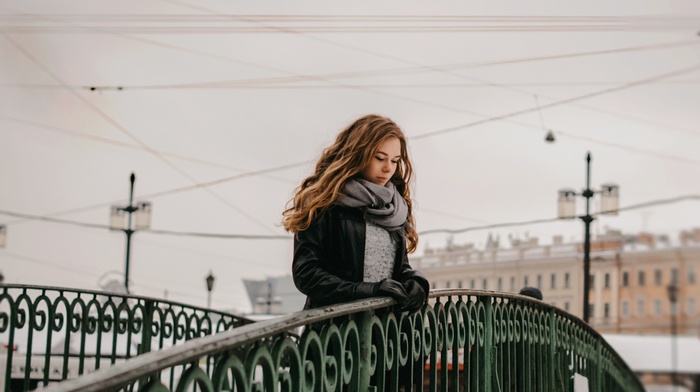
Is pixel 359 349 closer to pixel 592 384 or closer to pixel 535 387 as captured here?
pixel 535 387

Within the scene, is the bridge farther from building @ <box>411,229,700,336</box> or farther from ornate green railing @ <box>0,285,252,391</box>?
building @ <box>411,229,700,336</box>

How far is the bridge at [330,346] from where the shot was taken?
6.98 ft

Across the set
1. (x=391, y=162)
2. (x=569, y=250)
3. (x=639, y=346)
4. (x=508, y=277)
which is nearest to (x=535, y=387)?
(x=391, y=162)

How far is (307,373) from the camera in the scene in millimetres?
2719

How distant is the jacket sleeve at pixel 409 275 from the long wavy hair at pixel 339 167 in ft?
0.49

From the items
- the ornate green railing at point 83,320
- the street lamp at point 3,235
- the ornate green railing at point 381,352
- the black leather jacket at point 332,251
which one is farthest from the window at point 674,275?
the street lamp at point 3,235

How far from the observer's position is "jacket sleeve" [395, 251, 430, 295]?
3.46 metres

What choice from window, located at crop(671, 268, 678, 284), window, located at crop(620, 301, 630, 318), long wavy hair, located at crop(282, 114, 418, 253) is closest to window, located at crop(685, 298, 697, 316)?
window, located at crop(671, 268, 678, 284)

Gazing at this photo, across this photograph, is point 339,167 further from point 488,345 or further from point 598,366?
point 598,366

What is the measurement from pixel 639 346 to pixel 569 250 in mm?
38783

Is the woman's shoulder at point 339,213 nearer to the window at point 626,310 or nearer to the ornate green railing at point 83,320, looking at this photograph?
the ornate green railing at point 83,320

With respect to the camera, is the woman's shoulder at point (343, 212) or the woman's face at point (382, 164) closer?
the woman's shoulder at point (343, 212)

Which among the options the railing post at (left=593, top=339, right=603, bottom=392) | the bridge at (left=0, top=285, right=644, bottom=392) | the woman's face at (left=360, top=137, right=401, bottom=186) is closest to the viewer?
the bridge at (left=0, top=285, right=644, bottom=392)

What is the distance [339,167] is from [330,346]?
0.72m
